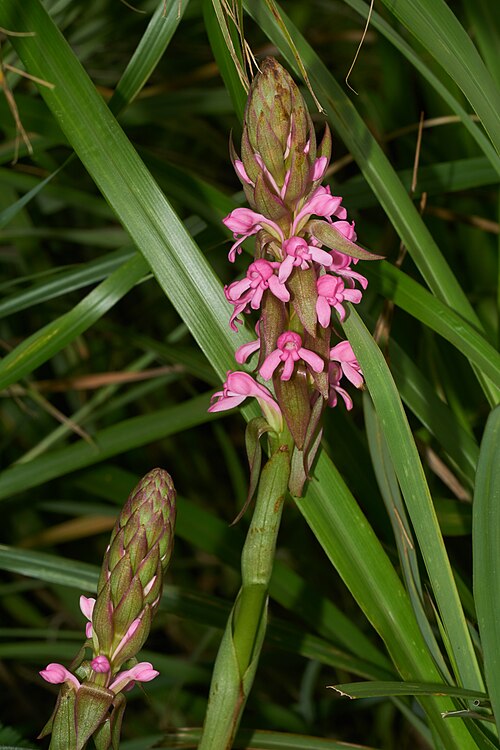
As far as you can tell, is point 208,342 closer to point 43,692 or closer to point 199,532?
point 199,532

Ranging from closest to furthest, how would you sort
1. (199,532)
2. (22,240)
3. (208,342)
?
1. (208,342)
2. (199,532)
3. (22,240)

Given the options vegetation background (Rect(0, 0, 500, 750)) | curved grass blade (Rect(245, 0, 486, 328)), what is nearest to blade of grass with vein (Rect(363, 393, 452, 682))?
vegetation background (Rect(0, 0, 500, 750))

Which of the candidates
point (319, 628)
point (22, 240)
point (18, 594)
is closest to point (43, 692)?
point (18, 594)

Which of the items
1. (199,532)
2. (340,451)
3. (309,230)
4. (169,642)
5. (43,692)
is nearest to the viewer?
(309,230)

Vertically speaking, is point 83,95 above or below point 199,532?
above

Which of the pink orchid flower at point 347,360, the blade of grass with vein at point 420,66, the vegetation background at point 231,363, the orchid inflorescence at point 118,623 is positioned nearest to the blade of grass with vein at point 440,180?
the vegetation background at point 231,363

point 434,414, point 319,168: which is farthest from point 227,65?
point 434,414

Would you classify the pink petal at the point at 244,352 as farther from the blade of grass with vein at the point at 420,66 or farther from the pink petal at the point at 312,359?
the blade of grass with vein at the point at 420,66

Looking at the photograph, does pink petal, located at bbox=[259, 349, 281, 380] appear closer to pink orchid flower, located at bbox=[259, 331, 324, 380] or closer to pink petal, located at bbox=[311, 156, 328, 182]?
pink orchid flower, located at bbox=[259, 331, 324, 380]
